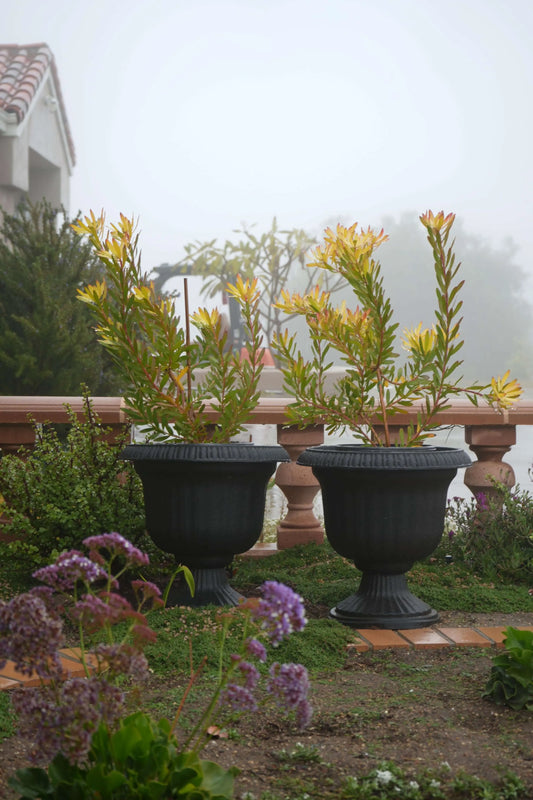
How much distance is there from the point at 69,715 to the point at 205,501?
7.00ft

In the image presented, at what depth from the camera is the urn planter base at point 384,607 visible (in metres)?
3.69

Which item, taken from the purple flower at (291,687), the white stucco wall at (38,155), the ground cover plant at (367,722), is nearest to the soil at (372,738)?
the ground cover plant at (367,722)

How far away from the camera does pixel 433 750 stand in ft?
7.47

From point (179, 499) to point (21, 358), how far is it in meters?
5.83

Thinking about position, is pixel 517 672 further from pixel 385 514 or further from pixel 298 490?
pixel 298 490

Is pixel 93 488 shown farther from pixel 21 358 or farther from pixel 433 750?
pixel 21 358

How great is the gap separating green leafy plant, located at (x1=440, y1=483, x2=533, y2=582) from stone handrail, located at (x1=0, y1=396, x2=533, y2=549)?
0.21 metres

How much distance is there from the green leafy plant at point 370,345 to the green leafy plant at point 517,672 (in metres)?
1.39

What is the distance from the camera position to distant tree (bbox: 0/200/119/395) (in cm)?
927

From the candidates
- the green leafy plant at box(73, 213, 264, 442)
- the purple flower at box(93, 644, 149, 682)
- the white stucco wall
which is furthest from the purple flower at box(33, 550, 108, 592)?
the white stucco wall

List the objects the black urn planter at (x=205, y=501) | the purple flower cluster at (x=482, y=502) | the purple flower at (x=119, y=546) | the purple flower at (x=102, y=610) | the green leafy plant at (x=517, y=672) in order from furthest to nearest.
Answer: the purple flower cluster at (x=482, y=502)
the black urn planter at (x=205, y=501)
the green leafy plant at (x=517, y=672)
the purple flower at (x=119, y=546)
the purple flower at (x=102, y=610)

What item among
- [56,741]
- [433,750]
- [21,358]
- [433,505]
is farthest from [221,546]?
[21,358]

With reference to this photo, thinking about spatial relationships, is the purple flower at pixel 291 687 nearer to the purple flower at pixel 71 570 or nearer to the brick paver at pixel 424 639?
the purple flower at pixel 71 570

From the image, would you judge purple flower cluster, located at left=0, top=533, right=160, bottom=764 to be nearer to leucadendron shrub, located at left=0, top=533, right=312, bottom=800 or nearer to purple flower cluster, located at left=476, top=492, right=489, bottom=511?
leucadendron shrub, located at left=0, top=533, right=312, bottom=800
